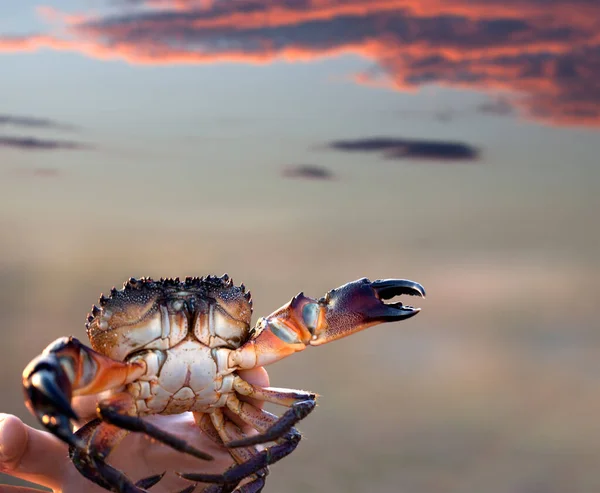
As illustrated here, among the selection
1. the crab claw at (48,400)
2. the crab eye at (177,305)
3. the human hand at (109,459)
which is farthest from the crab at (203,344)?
the crab claw at (48,400)

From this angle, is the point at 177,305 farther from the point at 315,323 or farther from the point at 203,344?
the point at 315,323

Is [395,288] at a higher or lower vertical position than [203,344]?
higher

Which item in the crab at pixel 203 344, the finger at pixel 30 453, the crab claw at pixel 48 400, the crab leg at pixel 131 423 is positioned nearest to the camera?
the crab claw at pixel 48 400

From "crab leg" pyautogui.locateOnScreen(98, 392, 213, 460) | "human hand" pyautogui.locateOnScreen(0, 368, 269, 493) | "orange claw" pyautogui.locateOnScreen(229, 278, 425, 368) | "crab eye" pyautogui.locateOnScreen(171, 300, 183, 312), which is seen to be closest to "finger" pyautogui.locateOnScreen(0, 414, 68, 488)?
"human hand" pyautogui.locateOnScreen(0, 368, 269, 493)

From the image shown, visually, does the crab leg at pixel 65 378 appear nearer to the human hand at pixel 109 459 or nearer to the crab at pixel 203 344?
the crab at pixel 203 344

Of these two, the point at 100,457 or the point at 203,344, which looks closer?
the point at 100,457

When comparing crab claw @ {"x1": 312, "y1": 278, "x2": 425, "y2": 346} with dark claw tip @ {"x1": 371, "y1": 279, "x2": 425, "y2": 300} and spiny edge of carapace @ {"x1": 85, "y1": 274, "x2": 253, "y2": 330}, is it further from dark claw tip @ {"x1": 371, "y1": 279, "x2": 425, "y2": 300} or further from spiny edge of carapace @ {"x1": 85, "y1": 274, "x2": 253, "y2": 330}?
spiny edge of carapace @ {"x1": 85, "y1": 274, "x2": 253, "y2": 330}

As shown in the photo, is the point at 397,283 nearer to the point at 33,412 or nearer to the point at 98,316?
the point at 98,316

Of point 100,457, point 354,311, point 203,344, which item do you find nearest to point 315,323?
point 354,311
